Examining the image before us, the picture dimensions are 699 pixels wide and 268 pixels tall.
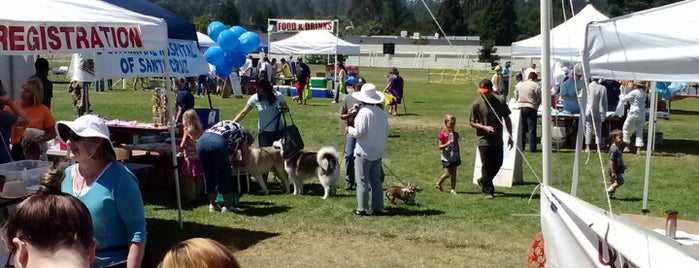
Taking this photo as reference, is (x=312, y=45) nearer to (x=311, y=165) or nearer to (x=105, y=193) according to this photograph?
(x=311, y=165)

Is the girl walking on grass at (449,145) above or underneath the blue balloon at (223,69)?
underneath

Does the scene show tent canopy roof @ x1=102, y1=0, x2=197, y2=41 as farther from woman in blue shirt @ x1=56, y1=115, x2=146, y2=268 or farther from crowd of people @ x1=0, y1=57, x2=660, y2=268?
woman in blue shirt @ x1=56, y1=115, x2=146, y2=268

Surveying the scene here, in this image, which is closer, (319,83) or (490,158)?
(490,158)

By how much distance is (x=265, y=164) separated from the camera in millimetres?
10711

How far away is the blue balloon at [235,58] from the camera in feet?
79.4

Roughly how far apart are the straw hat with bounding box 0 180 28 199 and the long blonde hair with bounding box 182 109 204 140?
3775 mm

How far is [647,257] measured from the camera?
11.3ft

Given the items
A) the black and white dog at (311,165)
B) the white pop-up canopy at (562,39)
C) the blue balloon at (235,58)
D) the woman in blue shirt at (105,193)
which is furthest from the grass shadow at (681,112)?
the woman in blue shirt at (105,193)

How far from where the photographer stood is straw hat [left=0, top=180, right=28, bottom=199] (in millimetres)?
5676

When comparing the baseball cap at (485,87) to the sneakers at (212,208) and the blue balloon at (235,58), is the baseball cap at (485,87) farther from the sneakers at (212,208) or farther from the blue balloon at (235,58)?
the blue balloon at (235,58)

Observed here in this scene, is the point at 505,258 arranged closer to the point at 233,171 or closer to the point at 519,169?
the point at 233,171

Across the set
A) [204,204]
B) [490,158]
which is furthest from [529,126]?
[204,204]

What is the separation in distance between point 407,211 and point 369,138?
139 centimetres

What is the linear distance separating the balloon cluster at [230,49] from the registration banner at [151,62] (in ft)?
48.9
